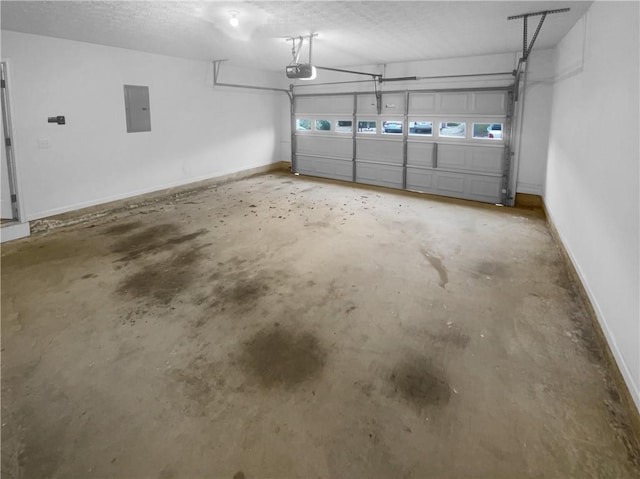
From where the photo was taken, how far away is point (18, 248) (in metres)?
4.98

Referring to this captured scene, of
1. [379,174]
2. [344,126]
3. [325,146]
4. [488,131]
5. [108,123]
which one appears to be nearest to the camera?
[108,123]

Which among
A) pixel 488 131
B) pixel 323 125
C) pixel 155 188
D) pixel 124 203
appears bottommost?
pixel 124 203

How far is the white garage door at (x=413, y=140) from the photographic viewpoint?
291 inches

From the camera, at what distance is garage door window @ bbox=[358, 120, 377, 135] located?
8914 mm

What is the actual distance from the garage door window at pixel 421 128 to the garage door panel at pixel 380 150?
381mm

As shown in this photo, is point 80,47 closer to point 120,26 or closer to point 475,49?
point 120,26

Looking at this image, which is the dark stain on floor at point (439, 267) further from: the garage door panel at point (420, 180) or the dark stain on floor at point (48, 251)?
the dark stain on floor at point (48, 251)

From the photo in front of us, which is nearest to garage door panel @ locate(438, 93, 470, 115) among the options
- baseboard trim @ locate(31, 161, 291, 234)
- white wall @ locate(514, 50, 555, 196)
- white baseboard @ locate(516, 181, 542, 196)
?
white wall @ locate(514, 50, 555, 196)

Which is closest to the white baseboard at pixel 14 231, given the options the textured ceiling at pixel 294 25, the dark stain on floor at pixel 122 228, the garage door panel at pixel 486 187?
the dark stain on floor at pixel 122 228

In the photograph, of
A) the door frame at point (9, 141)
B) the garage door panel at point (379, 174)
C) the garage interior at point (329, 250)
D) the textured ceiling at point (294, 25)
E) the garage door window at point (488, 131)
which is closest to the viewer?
the garage interior at point (329, 250)

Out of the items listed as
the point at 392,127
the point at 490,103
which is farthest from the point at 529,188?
the point at 392,127

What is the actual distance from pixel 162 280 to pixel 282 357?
74.1 inches

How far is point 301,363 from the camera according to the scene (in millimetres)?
2736

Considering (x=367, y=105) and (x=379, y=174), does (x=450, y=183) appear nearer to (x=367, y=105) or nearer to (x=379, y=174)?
(x=379, y=174)
